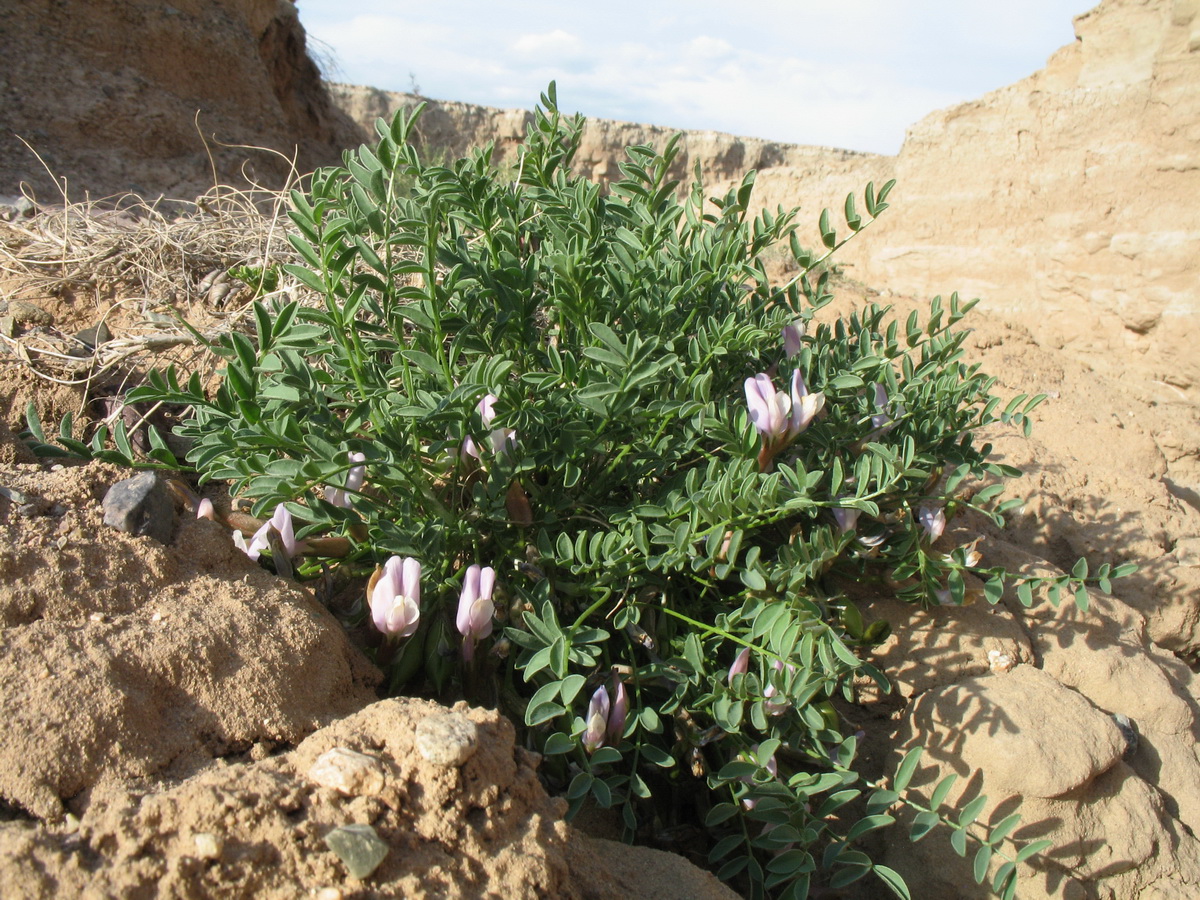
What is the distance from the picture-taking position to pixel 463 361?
2.07m

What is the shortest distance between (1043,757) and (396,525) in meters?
1.49

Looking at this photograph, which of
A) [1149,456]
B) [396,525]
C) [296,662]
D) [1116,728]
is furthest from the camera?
[1149,456]

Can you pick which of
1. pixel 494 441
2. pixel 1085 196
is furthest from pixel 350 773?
pixel 1085 196

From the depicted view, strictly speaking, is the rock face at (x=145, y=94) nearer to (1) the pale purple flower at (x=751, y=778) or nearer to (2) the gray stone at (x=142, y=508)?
(2) the gray stone at (x=142, y=508)

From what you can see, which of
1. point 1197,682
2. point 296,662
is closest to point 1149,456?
point 1197,682

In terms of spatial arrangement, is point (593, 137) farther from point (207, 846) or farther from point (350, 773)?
point (207, 846)

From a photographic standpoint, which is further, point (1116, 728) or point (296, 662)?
point (1116, 728)

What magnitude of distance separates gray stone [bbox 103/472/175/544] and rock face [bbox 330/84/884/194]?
12.8 meters

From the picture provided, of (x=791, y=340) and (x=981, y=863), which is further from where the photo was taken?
(x=791, y=340)

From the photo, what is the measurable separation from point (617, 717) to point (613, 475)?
0.54 meters

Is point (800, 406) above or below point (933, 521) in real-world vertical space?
above

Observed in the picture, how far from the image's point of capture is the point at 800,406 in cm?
179

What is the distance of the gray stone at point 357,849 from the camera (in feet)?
3.47

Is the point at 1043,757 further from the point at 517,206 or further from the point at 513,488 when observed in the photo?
the point at 517,206
